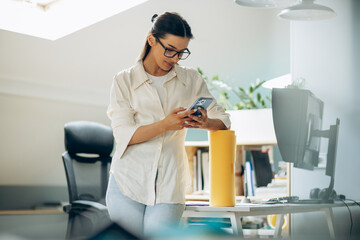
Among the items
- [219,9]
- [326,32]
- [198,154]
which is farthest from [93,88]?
[326,32]

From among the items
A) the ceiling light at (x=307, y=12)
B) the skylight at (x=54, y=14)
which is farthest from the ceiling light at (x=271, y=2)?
the skylight at (x=54, y=14)

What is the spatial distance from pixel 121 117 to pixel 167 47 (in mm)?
252

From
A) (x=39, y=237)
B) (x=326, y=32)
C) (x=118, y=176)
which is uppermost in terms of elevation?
(x=326, y=32)

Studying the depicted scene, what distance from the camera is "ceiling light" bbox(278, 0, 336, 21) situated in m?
1.49

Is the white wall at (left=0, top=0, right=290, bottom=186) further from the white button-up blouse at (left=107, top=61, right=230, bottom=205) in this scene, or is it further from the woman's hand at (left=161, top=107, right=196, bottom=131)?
the woman's hand at (left=161, top=107, right=196, bottom=131)

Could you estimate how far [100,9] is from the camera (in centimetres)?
283

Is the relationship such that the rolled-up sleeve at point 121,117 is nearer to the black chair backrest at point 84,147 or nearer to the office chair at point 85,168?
the office chair at point 85,168

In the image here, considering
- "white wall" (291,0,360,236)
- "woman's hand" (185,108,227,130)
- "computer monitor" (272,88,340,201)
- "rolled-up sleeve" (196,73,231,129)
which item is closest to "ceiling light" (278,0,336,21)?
"white wall" (291,0,360,236)

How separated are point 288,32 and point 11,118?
241 cm

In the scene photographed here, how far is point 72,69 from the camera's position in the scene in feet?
11.9

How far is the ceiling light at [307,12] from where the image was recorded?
4.87 feet

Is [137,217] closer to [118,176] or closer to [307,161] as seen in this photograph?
[118,176]

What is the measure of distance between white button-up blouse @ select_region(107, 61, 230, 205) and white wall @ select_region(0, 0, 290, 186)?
1.41 meters

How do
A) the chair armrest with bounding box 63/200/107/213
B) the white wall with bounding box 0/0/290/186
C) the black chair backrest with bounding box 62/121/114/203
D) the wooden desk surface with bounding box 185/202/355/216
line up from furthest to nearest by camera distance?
the white wall with bounding box 0/0/290/186 → the black chair backrest with bounding box 62/121/114/203 → the chair armrest with bounding box 63/200/107/213 → the wooden desk surface with bounding box 185/202/355/216
